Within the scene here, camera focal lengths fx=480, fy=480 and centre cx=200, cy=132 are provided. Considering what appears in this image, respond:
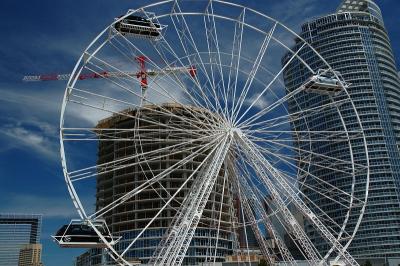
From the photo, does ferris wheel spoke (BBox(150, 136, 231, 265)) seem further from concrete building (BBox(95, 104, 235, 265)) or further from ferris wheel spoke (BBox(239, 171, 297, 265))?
concrete building (BBox(95, 104, 235, 265))

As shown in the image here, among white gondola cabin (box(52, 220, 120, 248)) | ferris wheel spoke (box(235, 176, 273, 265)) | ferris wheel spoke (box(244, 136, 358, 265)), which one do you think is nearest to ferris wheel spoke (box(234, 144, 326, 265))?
ferris wheel spoke (box(244, 136, 358, 265))

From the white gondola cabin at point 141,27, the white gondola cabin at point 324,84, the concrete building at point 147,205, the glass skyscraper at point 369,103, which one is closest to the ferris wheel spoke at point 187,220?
the white gondola cabin at point 324,84

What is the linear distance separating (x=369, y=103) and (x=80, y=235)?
119 metres

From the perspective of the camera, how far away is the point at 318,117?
459 feet

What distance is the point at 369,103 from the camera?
14038 centimetres

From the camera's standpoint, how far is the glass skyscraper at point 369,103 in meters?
128

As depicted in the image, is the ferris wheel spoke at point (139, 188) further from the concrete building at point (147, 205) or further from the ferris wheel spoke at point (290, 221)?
the concrete building at point (147, 205)

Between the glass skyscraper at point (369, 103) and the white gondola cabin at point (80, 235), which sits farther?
the glass skyscraper at point (369, 103)

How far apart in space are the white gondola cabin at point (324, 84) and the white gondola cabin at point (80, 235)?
2463 cm

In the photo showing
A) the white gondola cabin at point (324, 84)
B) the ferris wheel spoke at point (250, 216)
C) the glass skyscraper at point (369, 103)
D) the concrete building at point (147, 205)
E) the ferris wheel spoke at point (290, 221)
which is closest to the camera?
the ferris wheel spoke at point (290, 221)

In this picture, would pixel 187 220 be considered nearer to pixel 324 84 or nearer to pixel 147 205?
pixel 324 84

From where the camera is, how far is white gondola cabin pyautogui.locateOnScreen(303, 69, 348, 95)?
160ft

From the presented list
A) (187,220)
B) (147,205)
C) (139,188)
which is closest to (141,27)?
(139,188)

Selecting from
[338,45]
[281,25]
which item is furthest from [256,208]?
[338,45]
